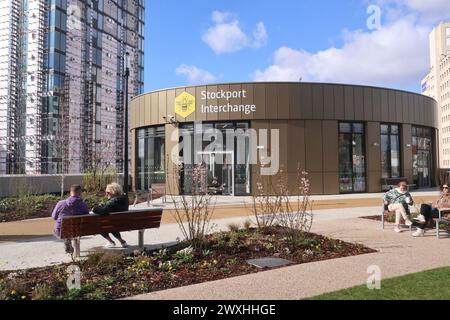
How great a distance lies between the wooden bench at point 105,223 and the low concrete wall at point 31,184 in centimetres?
972

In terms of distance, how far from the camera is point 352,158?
25.6 metres

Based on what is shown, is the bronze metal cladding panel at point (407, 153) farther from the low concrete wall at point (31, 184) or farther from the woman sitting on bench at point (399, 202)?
the woman sitting on bench at point (399, 202)

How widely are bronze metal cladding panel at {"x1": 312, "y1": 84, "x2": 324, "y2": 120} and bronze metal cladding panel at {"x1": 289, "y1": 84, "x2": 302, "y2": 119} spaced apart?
90 centimetres

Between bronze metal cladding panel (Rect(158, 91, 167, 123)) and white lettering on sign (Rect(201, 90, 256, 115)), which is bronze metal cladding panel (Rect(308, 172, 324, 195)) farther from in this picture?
bronze metal cladding panel (Rect(158, 91, 167, 123))

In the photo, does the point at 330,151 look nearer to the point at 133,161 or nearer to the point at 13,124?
the point at 133,161

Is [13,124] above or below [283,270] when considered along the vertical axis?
above

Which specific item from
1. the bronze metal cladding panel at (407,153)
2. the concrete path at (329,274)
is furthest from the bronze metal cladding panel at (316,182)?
the concrete path at (329,274)

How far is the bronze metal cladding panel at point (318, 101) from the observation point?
24464 mm

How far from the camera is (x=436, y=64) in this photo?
11925 cm

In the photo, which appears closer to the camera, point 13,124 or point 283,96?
point 283,96

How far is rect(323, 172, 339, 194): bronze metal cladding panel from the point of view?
963 inches
